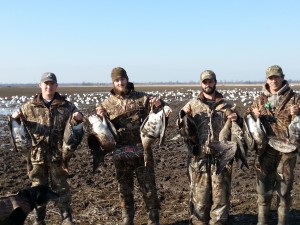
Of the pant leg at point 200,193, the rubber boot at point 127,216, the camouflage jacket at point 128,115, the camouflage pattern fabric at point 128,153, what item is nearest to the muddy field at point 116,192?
the rubber boot at point 127,216

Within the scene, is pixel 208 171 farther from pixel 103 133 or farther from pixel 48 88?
pixel 48 88

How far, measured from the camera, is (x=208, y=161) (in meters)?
5.73

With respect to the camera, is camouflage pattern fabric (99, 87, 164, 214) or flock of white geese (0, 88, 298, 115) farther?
flock of white geese (0, 88, 298, 115)

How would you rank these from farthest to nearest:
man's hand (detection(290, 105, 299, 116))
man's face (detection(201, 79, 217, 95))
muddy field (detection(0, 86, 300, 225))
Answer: muddy field (detection(0, 86, 300, 225)) → man's face (detection(201, 79, 217, 95)) → man's hand (detection(290, 105, 299, 116))

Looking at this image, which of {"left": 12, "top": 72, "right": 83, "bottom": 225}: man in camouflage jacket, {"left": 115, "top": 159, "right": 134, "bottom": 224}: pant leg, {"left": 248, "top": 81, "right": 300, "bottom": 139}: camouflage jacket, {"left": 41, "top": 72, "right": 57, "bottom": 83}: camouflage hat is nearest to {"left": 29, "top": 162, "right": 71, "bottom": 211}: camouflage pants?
{"left": 12, "top": 72, "right": 83, "bottom": 225}: man in camouflage jacket

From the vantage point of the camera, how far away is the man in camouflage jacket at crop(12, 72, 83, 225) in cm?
597

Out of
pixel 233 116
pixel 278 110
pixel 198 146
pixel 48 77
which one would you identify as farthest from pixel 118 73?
pixel 278 110

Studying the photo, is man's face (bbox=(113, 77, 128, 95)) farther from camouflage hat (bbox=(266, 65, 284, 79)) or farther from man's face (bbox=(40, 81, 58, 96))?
camouflage hat (bbox=(266, 65, 284, 79))

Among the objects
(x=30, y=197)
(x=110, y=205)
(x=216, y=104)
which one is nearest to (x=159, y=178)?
(x=110, y=205)

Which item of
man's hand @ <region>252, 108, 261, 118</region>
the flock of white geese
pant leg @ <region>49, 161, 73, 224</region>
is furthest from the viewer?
the flock of white geese

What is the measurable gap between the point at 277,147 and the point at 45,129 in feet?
10.4

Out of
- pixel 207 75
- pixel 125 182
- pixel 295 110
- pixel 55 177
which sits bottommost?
pixel 125 182

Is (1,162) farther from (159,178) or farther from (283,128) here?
(283,128)

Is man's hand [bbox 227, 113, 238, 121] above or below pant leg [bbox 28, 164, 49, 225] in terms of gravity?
above
